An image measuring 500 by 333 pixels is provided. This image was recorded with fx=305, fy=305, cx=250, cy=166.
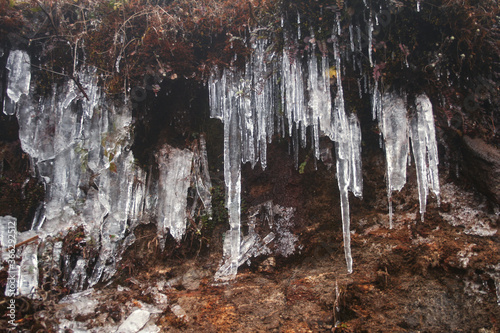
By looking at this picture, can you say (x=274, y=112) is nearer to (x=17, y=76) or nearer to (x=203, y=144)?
(x=203, y=144)

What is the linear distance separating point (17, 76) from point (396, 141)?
4824 millimetres

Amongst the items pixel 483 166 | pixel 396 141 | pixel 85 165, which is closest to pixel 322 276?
pixel 396 141

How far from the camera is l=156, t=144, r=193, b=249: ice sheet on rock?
4543mm

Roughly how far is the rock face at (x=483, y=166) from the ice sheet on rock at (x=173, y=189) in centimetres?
358

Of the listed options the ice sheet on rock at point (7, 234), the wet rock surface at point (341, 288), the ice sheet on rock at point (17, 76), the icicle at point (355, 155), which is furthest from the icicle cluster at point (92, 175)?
the icicle at point (355, 155)

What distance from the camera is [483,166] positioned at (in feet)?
10.6

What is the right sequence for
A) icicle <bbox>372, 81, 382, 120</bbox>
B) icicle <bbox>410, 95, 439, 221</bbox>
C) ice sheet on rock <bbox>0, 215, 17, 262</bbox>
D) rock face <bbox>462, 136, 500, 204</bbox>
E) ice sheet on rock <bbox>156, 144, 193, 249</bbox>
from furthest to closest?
ice sheet on rock <bbox>156, 144, 193, 249</bbox>, ice sheet on rock <bbox>0, 215, 17, 262</bbox>, icicle <bbox>372, 81, 382, 120</bbox>, icicle <bbox>410, 95, 439, 221</bbox>, rock face <bbox>462, 136, 500, 204</bbox>

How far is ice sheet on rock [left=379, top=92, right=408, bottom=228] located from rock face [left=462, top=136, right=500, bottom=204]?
66cm

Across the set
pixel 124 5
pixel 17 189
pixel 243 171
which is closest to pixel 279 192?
pixel 243 171

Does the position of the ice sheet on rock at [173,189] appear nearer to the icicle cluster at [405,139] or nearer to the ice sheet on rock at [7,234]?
the ice sheet on rock at [7,234]

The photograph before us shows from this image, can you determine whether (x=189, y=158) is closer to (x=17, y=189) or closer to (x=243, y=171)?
(x=243, y=171)

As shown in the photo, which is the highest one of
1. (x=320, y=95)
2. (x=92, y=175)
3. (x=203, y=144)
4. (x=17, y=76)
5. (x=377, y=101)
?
(x=17, y=76)

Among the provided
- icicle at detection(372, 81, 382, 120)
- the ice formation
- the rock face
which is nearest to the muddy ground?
the rock face

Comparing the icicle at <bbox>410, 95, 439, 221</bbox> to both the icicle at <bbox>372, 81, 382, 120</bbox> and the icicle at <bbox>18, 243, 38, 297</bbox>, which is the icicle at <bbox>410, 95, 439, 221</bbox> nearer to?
the icicle at <bbox>372, 81, 382, 120</bbox>
